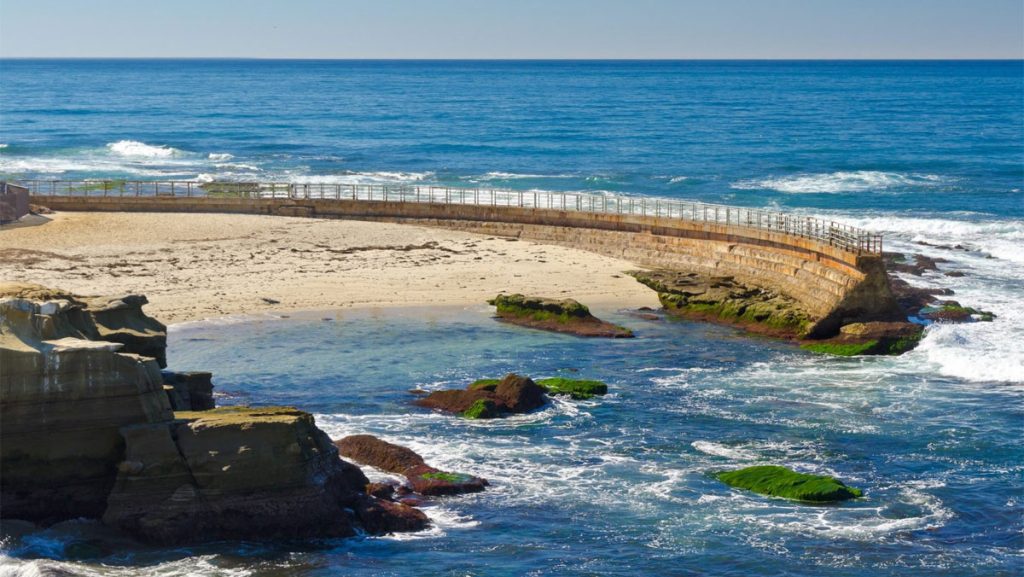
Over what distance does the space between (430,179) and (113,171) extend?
54.7 ft

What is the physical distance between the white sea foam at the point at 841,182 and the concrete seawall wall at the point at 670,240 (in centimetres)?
2083

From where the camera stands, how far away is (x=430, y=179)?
2788 inches

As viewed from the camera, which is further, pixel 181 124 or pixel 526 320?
pixel 181 124

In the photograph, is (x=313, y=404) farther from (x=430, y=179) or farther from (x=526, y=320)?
(x=430, y=179)

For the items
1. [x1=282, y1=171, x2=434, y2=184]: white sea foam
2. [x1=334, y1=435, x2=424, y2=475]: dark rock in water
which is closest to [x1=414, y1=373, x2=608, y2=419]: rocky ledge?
[x1=334, y1=435, x2=424, y2=475]: dark rock in water

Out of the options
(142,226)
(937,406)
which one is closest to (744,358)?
(937,406)

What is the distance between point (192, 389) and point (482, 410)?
650 cm

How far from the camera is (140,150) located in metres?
84.4

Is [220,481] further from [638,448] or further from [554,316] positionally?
[554,316]

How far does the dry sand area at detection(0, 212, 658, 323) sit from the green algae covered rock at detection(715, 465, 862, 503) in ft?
51.1

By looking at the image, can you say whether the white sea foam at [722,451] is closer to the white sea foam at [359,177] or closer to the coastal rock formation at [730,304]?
the coastal rock formation at [730,304]

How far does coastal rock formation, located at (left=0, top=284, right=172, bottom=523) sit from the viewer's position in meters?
19.5

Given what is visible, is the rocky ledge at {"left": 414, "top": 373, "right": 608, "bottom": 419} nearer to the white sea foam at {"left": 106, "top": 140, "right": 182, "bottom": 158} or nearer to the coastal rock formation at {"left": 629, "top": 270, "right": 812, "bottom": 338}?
the coastal rock formation at {"left": 629, "top": 270, "right": 812, "bottom": 338}

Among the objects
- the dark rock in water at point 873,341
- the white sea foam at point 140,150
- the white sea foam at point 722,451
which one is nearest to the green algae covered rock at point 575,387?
the white sea foam at point 722,451
